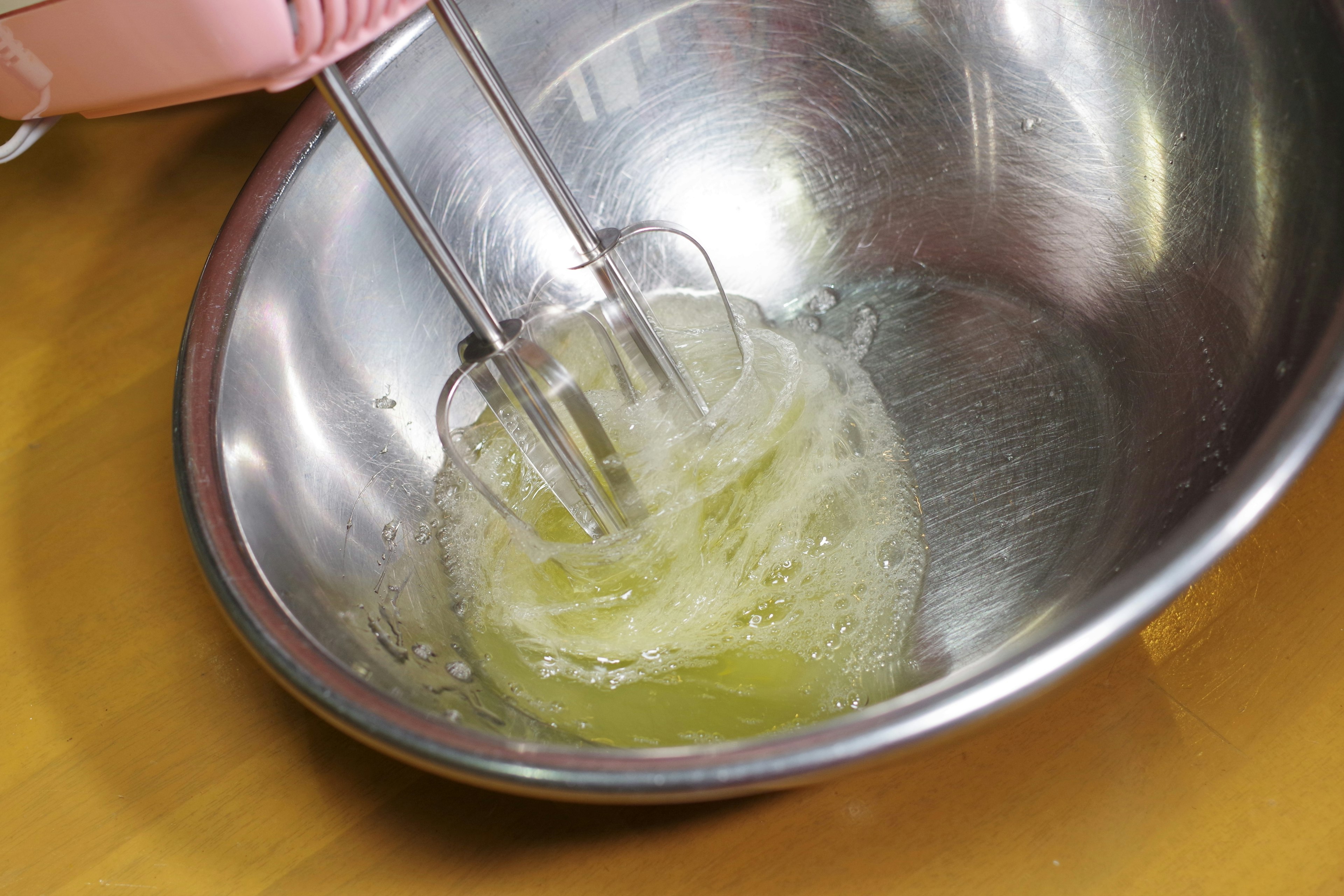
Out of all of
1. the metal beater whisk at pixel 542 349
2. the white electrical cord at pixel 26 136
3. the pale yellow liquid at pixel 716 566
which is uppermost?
the white electrical cord at pixel 26 136

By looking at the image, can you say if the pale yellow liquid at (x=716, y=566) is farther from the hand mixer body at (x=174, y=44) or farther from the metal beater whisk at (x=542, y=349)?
the hand mixer body at (x=174, y=44)

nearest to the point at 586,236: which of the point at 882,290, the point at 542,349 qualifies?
the point at 542,349

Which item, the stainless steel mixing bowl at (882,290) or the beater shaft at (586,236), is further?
the beater shaft at (586,236)

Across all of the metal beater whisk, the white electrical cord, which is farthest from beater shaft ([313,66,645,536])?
the white electrical cord

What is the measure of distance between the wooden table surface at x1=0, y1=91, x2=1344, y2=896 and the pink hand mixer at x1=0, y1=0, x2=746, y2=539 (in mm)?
138

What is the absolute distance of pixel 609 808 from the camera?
37 cm

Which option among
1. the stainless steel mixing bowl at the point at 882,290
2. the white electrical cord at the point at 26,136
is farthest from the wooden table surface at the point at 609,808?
the white electrical cord at the point at 26,136

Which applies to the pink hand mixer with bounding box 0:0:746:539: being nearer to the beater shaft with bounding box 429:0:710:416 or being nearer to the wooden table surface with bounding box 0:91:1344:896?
the beater shaft with bounding box 429:0:710:416

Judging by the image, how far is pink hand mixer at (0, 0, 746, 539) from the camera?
290 millimetres

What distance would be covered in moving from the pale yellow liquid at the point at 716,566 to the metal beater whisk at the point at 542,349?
17 mm

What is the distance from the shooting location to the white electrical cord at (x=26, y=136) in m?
0.42

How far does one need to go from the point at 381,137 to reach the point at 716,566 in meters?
0.23

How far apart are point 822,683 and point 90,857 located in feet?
0.95

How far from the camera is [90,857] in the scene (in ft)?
1.31
